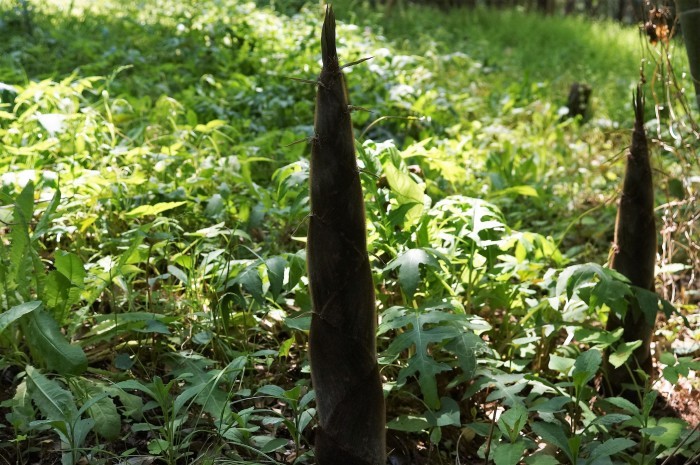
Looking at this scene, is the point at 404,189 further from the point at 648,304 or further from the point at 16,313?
the point at 16,313

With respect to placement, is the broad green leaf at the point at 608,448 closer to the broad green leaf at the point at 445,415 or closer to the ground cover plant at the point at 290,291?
the ground cover plant at the point at 290,291

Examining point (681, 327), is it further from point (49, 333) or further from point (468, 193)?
point (49, 333)

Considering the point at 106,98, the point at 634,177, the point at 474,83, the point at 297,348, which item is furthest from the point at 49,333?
the point at 474,83

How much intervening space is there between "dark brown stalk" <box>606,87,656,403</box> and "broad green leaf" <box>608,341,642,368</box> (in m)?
0.11

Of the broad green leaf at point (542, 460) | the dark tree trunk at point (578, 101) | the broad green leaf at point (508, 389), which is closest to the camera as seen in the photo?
the broad green leaf at point (542, 460)

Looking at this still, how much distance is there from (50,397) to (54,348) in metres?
0.15

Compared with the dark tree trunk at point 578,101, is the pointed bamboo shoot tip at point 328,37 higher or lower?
higher

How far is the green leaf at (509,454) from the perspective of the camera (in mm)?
2057

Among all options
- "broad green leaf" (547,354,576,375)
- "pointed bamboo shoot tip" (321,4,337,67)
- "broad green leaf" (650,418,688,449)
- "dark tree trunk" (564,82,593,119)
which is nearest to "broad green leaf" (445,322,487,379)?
"broad green leaf" (547,354,576,375)

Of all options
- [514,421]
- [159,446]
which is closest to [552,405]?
[514,421]

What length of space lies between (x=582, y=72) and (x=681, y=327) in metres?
6.41

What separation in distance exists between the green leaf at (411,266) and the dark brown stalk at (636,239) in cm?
82

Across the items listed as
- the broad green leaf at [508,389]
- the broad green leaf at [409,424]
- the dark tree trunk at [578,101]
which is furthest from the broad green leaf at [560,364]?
the dark tree trunk at [578,101]

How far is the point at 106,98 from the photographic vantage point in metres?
4.48
